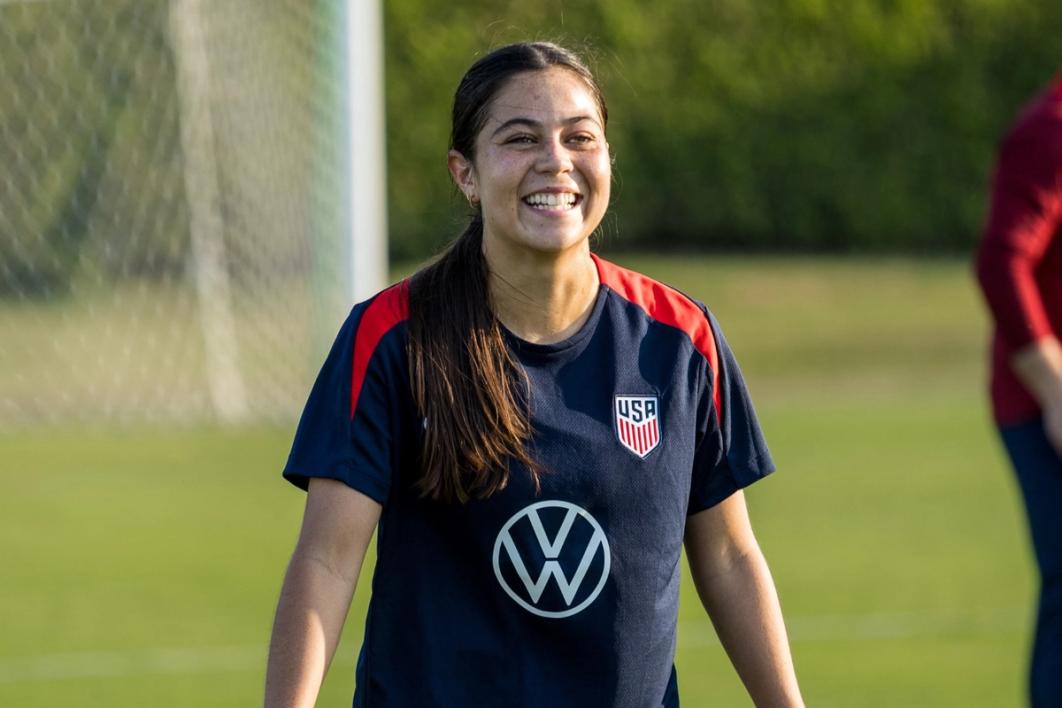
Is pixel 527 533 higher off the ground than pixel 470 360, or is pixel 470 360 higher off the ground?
pixel 470 360

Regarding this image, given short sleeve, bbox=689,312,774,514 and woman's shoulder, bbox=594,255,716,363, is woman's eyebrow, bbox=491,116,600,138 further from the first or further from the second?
short sleeve, bbox=689,312,774,514

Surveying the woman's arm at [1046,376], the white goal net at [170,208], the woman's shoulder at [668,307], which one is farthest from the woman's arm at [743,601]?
the white goal net at [170,208]

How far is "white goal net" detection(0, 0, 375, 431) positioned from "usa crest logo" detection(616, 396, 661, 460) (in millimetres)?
7100

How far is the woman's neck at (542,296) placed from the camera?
11.1ft

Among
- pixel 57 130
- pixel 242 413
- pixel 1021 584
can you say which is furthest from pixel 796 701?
pixel 242 413

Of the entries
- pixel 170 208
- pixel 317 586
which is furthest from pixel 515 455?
pixel 170 208

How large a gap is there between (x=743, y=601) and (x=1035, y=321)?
1.35 m

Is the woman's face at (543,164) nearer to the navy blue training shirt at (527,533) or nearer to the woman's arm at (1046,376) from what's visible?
the navy blue training shirt at (527,533)

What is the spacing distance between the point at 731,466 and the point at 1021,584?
5893mm

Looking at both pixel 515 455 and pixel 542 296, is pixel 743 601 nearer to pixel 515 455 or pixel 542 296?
pixel 515 455

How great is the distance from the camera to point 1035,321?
446cm

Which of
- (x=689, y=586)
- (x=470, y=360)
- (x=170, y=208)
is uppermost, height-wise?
(x=470, y=360)

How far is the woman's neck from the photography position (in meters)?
3.38

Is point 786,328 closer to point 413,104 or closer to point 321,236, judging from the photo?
point 413,104
